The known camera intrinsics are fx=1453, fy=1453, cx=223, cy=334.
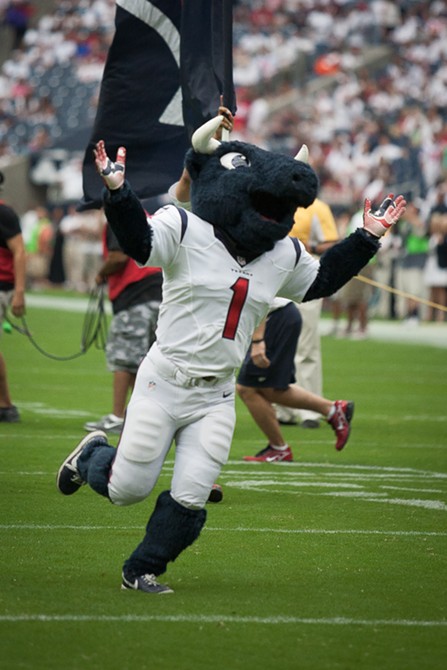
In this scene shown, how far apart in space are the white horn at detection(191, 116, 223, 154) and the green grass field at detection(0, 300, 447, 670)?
183 centimetres

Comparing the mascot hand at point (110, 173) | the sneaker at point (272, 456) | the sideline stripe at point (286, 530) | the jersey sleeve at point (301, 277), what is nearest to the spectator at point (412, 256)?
the sneaker at point (272, 456)

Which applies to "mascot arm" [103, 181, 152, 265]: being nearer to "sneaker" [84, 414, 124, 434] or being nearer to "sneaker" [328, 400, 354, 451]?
"sneaker" [328, 400, 354, 451]

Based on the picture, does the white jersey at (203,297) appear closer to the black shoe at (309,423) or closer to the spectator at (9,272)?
the spectator at (9,272)

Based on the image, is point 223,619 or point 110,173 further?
point 110,173

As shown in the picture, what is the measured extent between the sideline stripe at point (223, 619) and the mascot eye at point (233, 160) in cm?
185

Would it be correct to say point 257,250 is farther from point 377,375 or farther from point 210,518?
point 377,375

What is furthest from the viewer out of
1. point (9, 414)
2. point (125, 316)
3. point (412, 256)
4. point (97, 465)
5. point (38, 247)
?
point (38, 247)

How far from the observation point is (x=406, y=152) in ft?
103

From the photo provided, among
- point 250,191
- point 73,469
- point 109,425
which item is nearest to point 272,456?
point 109,425

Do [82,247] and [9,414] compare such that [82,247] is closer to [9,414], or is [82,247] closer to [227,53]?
[9,414]

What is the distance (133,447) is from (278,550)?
1.25 m

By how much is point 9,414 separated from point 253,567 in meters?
5.69

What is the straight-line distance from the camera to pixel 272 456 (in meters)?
10.0

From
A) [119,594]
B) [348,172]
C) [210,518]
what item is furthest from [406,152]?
[119,594]
